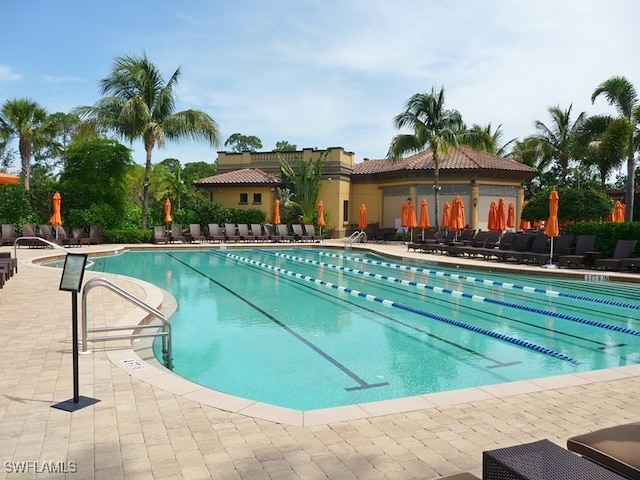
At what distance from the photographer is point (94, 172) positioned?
25.0m

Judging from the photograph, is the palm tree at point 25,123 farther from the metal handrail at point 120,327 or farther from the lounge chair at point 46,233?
the metal handrail at point 120,327

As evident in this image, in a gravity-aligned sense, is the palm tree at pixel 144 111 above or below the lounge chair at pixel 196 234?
above

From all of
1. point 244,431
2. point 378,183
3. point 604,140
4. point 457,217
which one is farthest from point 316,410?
point 378,183

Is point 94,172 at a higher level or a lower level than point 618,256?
higher

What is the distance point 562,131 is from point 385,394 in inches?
1264

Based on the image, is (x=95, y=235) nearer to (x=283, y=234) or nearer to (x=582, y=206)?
(x=283, y=234)

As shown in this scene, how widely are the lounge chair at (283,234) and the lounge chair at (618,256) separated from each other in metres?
16.0

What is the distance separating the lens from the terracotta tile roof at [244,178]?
30.8m

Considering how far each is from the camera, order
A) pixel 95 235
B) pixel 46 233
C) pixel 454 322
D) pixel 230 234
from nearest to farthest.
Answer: pixel 454 322 < pixel 46 233 < pixel 95 235 < pixel 230 234

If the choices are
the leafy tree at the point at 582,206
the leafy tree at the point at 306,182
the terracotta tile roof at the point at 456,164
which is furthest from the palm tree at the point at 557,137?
the leafy tree at the point at 306,182

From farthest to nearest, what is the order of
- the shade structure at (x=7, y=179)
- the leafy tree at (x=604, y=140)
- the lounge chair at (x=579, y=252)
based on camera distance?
the leafy tree at (x=604, y=140)
the lounge chair at (x=579, y=252)
the shade structure at (x=7, y=179)

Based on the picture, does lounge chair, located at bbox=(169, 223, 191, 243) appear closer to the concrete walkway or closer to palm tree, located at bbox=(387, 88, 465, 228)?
palm tree, located at bbox=(387, 88, 465, 228)

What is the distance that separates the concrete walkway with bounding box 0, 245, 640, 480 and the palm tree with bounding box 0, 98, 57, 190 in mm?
28761

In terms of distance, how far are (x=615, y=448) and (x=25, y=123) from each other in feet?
112
